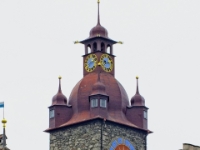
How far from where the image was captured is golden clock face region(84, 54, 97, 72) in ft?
566

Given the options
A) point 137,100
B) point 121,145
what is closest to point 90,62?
point 137,100

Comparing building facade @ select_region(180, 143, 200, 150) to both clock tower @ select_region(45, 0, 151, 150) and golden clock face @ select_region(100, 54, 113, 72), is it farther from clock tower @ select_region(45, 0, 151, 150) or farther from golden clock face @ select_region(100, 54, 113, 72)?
golden clock face @ select_region(100, 54, 113, 72)

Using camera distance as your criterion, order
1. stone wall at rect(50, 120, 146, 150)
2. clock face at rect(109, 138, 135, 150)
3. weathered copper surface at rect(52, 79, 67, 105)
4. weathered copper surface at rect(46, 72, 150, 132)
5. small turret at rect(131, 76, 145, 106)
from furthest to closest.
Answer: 1. small turret at rect(131, 76, 145, 106)
2. weathered copper surface at rect(52, 79, 67, 105)
3. weathered copper surface at rect(46, 72, 150, 132)
4. clock face at rect(109, 138, 135, 150)
5. stone wall at rect(50, 120, 146, 150)

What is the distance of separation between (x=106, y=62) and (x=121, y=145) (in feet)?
30.0

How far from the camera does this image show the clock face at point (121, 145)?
167500mm

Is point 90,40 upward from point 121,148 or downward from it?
upward

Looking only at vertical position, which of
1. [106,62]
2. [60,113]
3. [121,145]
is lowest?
[121,145]

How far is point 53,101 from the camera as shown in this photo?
17088cm

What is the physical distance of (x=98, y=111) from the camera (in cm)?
16712

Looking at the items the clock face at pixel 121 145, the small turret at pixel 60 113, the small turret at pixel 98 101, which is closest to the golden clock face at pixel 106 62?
the small turret at pixel 98 101

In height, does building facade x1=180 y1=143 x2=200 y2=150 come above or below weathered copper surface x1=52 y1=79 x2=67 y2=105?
below

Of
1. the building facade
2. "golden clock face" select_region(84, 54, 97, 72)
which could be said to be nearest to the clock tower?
"golden clock face" select_region(84, 54, 97, 72)

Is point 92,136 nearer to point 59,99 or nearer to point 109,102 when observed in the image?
point 109,102

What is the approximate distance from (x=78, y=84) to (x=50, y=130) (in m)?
5.06
